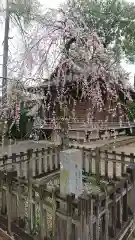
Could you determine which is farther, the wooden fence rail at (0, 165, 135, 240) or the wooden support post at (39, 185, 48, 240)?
the wooden support post at (39, 185, 48, 240)

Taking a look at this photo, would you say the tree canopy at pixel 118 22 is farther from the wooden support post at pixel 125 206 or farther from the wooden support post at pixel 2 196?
the wooden support post at pixel 2 196

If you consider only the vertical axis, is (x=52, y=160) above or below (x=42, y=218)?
above

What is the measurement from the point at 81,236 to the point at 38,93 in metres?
2.88

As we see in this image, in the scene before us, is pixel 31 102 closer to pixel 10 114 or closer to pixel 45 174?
pixel 10 114

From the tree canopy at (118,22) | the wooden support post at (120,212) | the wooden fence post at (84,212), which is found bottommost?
the wooden support post at (120,212)

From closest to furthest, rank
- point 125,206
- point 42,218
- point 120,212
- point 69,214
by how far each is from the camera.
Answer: point 69,214 → point 42,218 → point 120,212 → point 125,206

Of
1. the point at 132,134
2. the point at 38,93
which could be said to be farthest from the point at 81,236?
the point at 132,134

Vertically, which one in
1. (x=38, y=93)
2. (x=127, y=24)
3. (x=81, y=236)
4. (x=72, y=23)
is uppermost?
(x=127, y=24)

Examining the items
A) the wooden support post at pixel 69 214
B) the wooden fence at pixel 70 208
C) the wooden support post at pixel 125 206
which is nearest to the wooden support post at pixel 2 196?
the wooden fence at pixel 70 208

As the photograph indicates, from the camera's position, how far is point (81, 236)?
2076mm

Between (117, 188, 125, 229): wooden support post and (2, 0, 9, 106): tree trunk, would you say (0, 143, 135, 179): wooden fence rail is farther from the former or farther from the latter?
(117, 188, 125, 229): wooden support post

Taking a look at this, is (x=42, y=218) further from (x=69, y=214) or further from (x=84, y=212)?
(x=84, y=212)

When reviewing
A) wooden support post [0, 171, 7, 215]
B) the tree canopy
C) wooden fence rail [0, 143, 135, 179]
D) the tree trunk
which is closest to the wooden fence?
wooden support post [0, 171, 7, 215]

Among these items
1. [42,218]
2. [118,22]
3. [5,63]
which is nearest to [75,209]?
[42,218]
